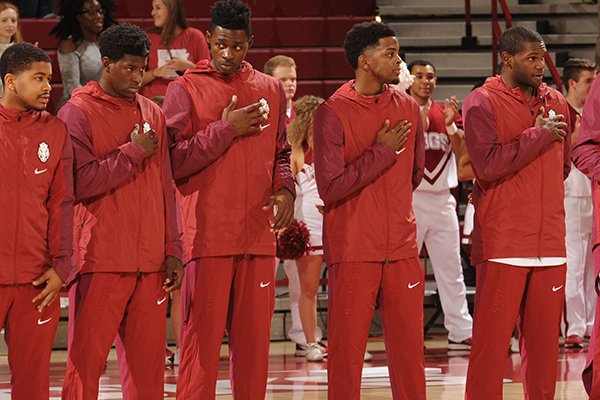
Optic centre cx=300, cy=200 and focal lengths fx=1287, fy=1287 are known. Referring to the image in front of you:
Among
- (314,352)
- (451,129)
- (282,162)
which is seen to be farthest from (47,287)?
(451,129)

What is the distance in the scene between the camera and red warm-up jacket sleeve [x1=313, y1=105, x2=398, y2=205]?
5.69 meters

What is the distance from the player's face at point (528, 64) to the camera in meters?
5.91

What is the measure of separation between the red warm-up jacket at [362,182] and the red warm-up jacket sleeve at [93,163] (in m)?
0.87

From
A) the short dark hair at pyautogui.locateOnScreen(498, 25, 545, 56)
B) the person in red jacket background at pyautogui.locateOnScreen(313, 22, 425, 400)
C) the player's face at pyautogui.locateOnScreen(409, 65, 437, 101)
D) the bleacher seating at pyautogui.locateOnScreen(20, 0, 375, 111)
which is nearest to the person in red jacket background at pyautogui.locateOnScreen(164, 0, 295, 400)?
the person in red jacket background at pyautogui.locateOnScreen(313, 22, 425, 400)

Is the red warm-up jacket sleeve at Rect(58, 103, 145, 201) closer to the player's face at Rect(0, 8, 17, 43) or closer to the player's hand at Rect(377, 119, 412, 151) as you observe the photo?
the player's hand at Rect(377, 119, 412, 151)

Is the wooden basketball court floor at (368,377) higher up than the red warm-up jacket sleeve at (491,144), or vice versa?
the red warm-up jacket sleeve at (491,144)

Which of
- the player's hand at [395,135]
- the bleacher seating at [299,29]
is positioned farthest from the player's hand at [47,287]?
the bleacher seating at [299,29]

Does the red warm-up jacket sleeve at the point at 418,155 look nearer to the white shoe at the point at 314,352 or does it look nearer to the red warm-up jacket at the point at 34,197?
the red warm-up jacket at the point at 34,197

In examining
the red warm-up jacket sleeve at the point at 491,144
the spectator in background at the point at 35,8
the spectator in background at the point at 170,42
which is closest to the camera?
the red warm-up jacket sleeve at the point at 491,144

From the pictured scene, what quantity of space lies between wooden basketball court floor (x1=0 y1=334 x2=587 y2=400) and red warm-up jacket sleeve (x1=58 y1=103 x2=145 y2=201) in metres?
2.10

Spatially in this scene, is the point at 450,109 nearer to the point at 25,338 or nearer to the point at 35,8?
the point at 25,338

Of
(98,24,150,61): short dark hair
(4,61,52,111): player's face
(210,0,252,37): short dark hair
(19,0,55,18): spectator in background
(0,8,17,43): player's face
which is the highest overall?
(19,0,55,18): spectator in background

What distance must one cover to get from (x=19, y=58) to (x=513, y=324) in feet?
8.23

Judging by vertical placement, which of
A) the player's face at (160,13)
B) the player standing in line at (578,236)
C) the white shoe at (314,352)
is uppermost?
the player's face at (160,13)
